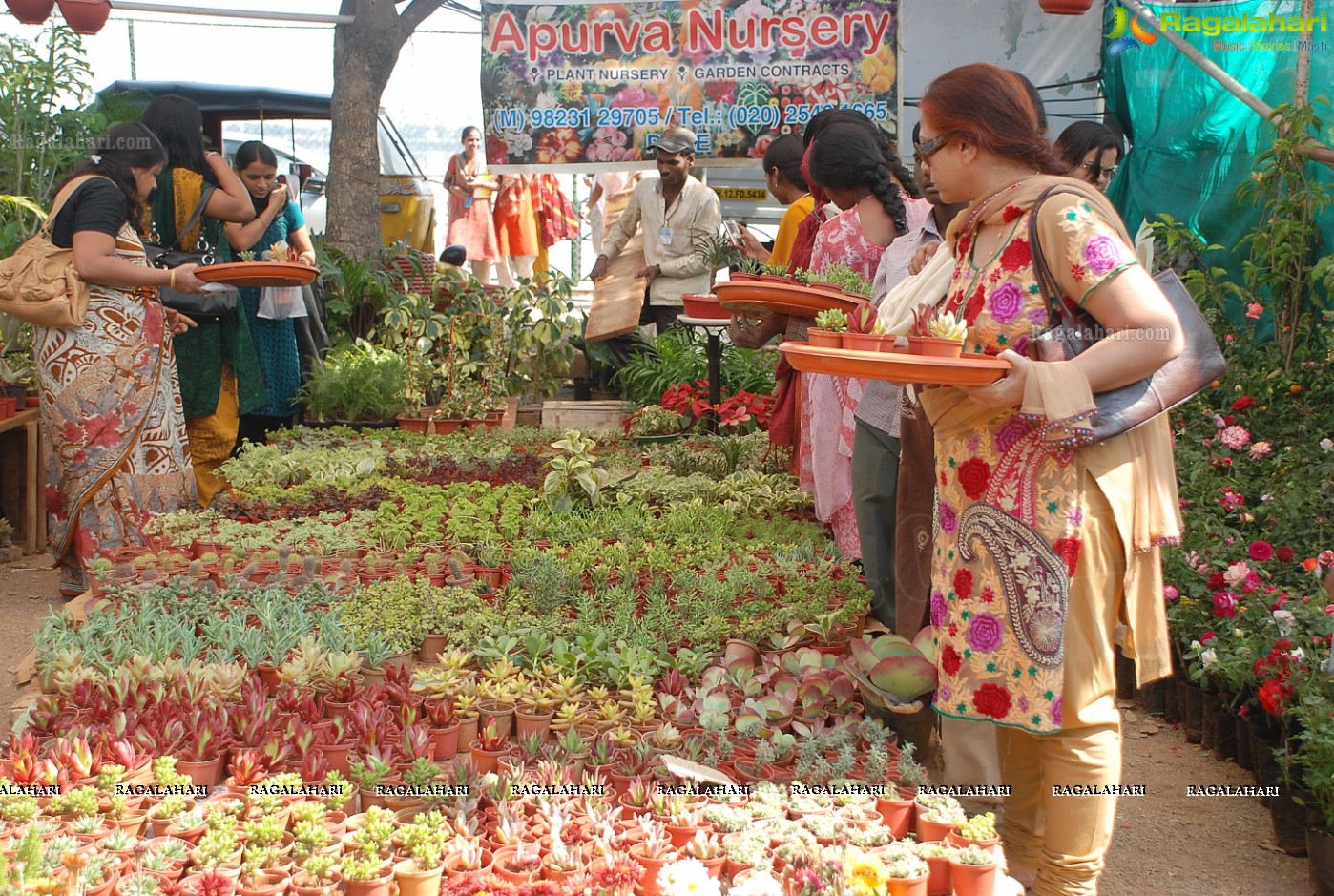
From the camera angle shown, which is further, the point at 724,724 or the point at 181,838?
the point at 724,724

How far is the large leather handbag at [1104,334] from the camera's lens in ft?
7.59

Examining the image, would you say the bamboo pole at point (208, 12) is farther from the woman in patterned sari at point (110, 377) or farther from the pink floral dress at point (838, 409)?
the pink floral dress at point (838, 409)

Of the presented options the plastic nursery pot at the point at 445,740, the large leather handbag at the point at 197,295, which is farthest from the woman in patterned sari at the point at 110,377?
the plastic nursery pot at the point at 445,740

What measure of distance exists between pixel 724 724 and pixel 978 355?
118 cm

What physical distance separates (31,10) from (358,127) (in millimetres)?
2383

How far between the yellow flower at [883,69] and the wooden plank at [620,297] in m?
1.76

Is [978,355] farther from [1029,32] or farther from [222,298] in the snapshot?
[1029,32]

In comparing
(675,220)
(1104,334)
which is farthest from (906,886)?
(675,220)

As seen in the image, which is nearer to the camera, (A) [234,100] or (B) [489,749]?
(B) [489,749]

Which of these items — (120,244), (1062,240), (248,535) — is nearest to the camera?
(1062,240)

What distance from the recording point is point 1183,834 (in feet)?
11.0

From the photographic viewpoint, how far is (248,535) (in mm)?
4750

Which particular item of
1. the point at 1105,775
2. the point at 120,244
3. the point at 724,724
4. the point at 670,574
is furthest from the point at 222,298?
the point at 1105,775

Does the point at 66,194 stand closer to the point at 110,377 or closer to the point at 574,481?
the point at 110,377
